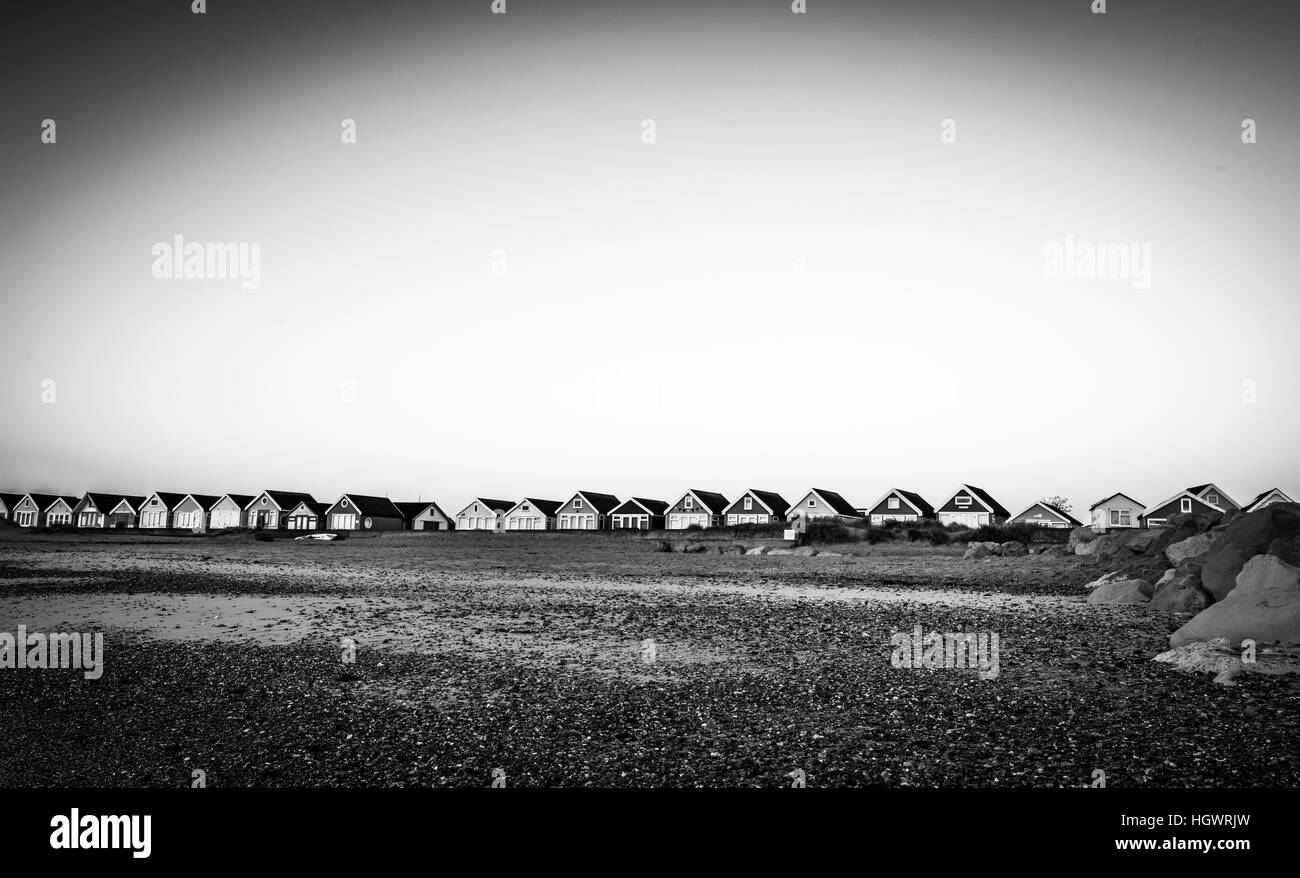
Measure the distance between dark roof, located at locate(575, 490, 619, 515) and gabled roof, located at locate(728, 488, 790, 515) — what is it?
1712 cm

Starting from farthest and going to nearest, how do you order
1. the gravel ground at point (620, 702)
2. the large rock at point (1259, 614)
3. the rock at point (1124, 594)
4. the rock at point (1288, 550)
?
the rock at point (1124, 594) < the rock at point (1288, 550) < the large rock at point (1259, 614) < the gravel ground at point (620, 702)

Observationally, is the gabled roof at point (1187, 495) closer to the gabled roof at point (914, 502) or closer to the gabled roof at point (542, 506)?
the gabled roof at point (914, 502)

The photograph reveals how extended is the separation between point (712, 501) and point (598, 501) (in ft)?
50.9

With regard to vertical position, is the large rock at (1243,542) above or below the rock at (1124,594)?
above

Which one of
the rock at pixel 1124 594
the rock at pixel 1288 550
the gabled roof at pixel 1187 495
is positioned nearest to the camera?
the rock at pixel 1288 550

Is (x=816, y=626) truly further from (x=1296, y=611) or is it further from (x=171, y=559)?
(x=171, y=559)

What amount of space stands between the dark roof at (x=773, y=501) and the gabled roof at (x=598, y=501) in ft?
66.3

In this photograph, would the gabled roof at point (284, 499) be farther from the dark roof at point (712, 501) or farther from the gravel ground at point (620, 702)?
the gravel ground at point (620, 702)

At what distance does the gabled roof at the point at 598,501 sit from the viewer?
97.2m

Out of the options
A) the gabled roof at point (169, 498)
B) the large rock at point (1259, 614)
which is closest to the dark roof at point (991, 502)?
the large rock at point (1259, 614)

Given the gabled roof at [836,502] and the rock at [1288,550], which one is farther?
the gabled roof at [836,502]

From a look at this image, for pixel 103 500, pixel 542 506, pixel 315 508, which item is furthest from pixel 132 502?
pixel 542 506

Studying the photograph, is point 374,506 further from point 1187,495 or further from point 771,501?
point 1187,495
